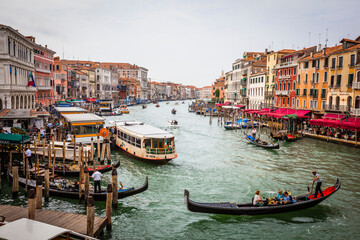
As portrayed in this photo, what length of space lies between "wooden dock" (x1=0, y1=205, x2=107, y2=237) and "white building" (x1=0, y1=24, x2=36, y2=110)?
2100cm

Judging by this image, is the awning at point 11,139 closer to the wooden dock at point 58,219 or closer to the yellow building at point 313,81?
the wooden dock at point 58,219

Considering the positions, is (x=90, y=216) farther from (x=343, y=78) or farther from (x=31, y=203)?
(x=343, y=78)

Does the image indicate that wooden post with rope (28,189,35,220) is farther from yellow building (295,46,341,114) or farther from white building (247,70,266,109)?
white building (247,70,266,109)

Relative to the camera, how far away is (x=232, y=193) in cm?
1344

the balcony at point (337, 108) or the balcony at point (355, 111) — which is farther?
the balcony at point (337, 108)

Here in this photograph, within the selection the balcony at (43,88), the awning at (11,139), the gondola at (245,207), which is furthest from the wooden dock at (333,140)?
the balcony at (43,88)

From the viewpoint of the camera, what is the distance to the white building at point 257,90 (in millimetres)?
45769

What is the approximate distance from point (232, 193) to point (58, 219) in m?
7.90

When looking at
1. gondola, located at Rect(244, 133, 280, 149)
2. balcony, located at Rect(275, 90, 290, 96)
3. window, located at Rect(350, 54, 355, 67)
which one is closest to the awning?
gondola, located at Rect(244, 133, 280, 149)

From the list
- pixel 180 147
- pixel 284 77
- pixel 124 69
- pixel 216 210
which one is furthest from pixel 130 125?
pixel 124 69

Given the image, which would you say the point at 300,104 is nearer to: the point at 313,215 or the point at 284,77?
the point at 284,77

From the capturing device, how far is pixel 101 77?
8144 cm

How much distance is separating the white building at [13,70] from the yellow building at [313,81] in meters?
31.0

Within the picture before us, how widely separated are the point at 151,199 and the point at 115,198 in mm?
1941
